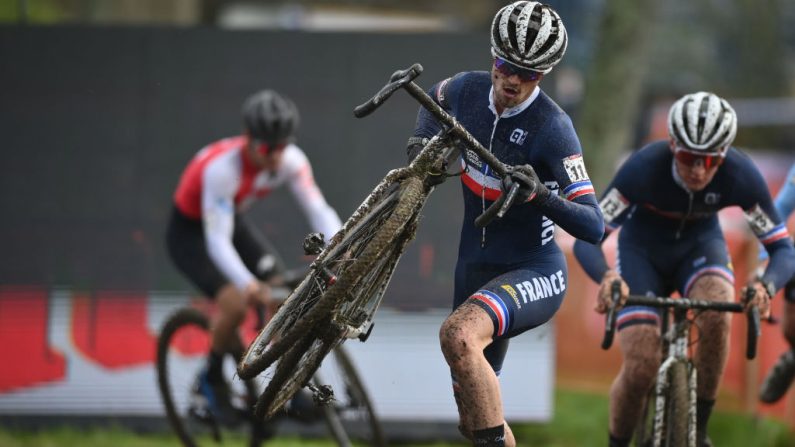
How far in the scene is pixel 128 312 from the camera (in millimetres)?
10930

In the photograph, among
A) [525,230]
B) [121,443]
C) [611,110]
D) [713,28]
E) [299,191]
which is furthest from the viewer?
[713,28]

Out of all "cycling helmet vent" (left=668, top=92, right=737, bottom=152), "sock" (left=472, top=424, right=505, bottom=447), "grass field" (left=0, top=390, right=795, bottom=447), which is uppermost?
"cycling helmet vent" (left=668, top=92, right=737, bottom=152)

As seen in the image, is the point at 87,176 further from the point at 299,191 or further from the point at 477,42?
the point at 477,42

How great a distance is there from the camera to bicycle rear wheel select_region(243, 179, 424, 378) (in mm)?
6020

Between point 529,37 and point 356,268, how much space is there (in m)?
1.45

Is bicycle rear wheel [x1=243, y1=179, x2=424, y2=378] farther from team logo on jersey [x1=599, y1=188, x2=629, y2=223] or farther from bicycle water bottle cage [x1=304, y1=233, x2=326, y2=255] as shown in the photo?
team logo on jersey [x1=599, y1=188, x2=629, y2=223]

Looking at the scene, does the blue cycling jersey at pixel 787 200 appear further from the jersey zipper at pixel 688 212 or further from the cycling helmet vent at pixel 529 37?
the cycling helmet vent at pixel 529 37

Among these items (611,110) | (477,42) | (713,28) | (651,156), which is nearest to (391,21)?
(611,110)

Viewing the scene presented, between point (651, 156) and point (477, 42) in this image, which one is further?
point (477, 42)

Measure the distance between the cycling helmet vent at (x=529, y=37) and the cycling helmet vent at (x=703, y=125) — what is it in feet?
4.63

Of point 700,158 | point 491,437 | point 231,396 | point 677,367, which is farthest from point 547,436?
point 491,437

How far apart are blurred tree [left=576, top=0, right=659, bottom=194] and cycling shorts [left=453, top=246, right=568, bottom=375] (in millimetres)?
7449

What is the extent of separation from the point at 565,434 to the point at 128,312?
390 cm

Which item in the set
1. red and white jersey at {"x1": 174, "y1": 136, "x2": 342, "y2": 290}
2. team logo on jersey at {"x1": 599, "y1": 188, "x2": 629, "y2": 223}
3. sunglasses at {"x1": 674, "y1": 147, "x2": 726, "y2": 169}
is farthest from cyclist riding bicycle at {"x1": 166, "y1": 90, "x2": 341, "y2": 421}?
sunglasses at {"x1": 674, "y1": 147, "x2": 726, "y2": 169}
